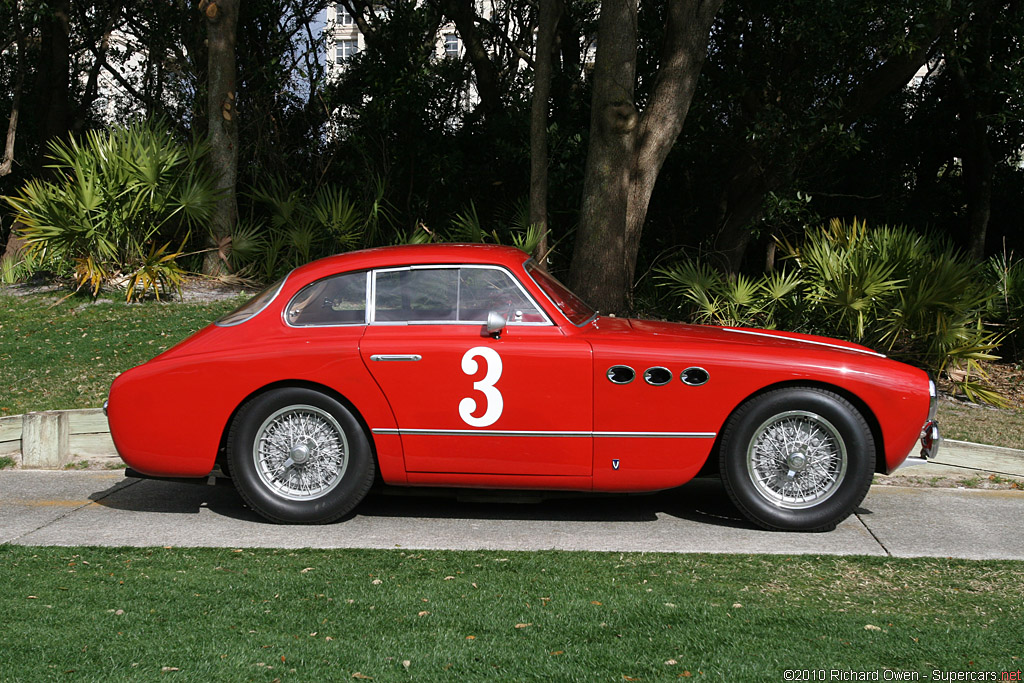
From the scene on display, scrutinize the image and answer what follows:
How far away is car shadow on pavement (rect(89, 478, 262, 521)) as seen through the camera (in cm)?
605

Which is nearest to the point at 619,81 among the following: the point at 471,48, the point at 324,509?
the point at 471,48

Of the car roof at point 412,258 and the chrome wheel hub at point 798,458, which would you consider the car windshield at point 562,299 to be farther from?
the chrome wheel hub at point 798,458

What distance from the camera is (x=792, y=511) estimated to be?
18.0 feet

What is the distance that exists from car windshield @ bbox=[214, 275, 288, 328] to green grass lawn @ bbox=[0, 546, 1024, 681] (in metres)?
1.41

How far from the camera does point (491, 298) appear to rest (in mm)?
5695

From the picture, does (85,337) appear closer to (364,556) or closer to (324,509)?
(324,509)

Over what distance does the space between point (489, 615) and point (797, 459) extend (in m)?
2.18

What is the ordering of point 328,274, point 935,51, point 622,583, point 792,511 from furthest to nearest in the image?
point 935,51 → point 328,274 → point 792,511 → point 622,583

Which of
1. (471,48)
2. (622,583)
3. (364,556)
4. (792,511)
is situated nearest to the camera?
(622,583)

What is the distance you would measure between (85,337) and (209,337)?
227 inches

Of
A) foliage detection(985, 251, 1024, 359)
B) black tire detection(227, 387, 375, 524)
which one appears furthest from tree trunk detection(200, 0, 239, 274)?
foliage detection(985, 251, 1024, 359)

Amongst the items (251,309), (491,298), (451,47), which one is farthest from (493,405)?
(451,47)

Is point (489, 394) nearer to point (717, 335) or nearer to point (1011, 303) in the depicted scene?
point (717, 335)

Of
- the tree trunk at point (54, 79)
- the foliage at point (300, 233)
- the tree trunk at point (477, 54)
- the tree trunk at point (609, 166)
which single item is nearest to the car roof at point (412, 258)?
the tree trunk at point (609, 166)
